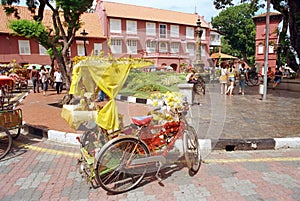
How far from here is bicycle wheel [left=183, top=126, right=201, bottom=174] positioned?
400 cm

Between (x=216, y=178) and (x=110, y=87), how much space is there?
2160mm

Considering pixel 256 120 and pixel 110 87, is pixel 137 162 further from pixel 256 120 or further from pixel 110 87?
pixel 256 120

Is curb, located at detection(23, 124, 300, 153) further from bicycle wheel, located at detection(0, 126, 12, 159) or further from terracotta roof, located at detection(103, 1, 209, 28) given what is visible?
terracotta roof, located at detection(103, 1, 209, 28)

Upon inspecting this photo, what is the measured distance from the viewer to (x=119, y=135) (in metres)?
3.53

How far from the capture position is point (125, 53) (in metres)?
3.66

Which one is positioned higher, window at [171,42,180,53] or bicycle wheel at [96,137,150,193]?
window at [171,42,180,53]

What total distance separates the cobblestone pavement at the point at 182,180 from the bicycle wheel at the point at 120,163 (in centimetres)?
16

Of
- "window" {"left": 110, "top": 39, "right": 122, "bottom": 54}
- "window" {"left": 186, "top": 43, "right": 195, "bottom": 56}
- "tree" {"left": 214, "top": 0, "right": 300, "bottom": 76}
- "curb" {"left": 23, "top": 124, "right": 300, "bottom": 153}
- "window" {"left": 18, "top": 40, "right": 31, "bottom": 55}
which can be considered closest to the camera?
"window" {"left": 110, "top": 39, "right": 122, "bottom": 54}

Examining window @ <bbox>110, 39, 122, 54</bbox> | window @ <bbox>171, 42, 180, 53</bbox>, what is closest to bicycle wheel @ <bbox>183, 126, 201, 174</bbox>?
window @ <bbox>171, 42, 180, 53</bbox>

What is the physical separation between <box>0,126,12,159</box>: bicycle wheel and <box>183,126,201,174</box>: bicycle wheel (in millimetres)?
3521

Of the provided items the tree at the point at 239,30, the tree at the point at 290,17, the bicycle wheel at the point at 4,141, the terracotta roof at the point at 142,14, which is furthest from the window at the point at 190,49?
the tree at the point at 239,30

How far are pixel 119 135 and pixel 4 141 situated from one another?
339cm

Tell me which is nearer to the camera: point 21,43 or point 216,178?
point 216,178

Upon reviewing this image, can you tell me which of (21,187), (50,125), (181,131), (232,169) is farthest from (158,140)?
(50,125)
